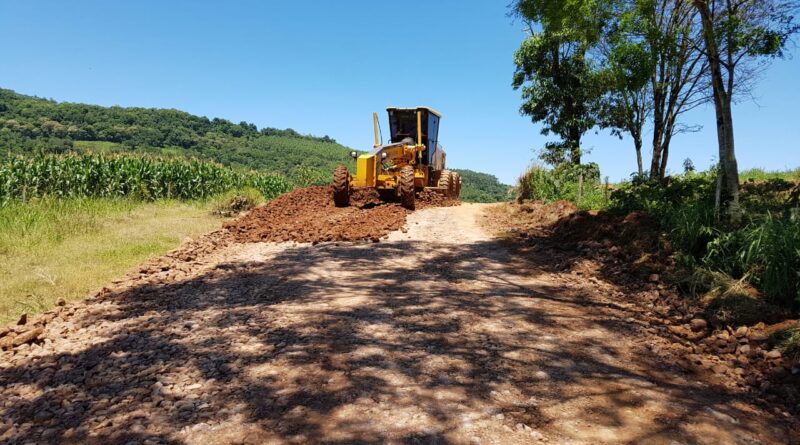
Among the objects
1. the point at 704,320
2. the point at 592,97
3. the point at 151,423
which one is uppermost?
the point at 592,97

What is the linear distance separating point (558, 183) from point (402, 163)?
4.94 metres

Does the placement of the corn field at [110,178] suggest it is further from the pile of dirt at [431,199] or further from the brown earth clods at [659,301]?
the brown earth clods at [659,301]

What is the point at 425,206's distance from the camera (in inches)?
565

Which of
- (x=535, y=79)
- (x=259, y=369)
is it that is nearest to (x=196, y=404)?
(x=259, y=369)

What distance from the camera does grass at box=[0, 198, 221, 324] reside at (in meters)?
5.90

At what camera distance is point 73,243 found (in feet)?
29.1

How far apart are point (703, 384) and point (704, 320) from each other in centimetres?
133

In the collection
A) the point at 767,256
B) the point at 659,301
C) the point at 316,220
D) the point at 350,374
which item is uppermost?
the point at 767,256

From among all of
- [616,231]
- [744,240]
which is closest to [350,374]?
[744,240]

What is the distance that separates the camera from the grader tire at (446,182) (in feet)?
50.7

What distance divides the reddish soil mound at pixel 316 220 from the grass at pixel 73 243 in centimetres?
130

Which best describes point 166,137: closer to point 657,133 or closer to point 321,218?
point 321,218

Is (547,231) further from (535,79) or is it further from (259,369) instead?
(535,79)

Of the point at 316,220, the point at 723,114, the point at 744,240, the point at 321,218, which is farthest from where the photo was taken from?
the point at 321,218
